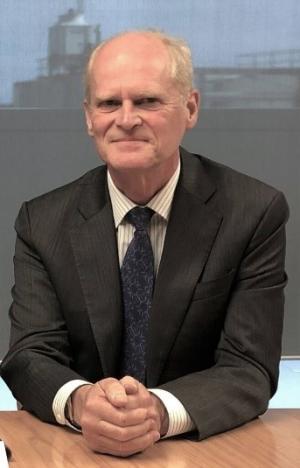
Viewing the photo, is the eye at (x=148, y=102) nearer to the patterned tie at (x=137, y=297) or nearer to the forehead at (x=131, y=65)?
the forehead at (x=131, y=65)

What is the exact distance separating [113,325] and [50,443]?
41cm

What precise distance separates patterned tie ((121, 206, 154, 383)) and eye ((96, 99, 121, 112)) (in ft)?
0.81

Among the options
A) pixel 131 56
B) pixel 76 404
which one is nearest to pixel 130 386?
pixel 76 404

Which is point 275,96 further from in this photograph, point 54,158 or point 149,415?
point 149,415

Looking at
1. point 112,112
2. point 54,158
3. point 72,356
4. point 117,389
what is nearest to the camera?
point 117,389

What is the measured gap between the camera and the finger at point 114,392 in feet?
5.33

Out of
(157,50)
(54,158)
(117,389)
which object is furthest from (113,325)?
(54,158)

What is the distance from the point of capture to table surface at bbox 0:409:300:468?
1.58 metres

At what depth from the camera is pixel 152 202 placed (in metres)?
2.12

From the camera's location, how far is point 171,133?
2031mm

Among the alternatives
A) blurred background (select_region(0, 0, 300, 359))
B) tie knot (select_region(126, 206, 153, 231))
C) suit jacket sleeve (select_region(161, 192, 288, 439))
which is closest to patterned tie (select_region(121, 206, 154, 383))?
tie knot (select_region(126, 206, 153, 231))

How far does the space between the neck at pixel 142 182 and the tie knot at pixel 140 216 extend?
18mm

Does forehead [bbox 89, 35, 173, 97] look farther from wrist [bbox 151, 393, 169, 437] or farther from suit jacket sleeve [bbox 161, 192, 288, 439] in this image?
wrist [bbox 151, 393, 169, 437]

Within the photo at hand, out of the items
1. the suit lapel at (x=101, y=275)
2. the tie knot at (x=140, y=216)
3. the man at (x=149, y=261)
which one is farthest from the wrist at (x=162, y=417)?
the tie knot at (x=140, y=216)
